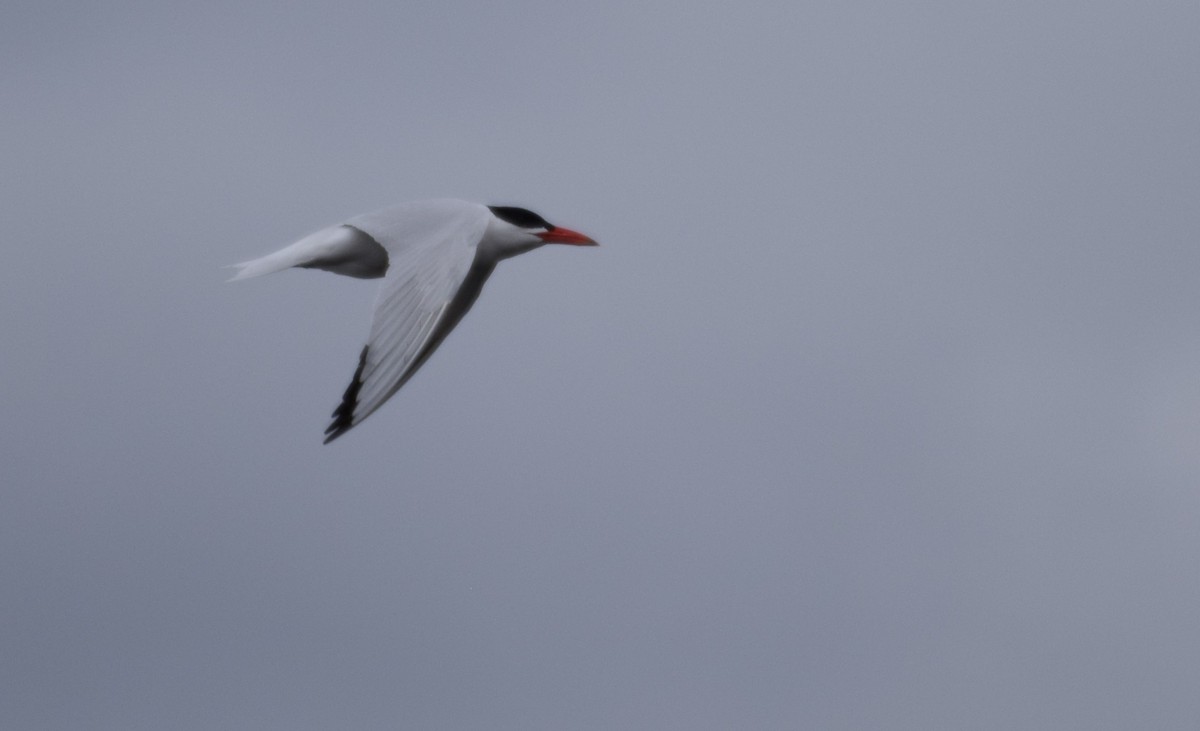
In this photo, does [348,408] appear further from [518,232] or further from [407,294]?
[518,232]

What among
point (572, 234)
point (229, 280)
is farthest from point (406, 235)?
point (572, 234)

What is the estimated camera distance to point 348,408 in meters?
7.15

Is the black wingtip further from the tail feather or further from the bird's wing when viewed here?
the tail feather

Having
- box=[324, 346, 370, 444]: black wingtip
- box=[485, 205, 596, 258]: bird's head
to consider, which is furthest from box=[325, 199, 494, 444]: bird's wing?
box=[485, 205, 596, 258]: bird's head

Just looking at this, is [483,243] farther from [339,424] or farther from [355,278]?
[339,424]

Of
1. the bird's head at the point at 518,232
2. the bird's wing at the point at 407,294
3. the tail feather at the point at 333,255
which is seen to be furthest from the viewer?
the bird's head at the point at 518,232

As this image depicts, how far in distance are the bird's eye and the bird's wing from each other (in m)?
0.80

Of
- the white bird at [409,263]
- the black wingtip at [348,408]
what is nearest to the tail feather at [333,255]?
the white bird at [409,263]

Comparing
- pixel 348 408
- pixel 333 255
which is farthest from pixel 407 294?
pixel 333 255

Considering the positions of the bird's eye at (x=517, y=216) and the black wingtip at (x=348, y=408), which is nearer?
the black wingtip at (x=348, y=408)

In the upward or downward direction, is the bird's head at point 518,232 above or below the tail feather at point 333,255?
above

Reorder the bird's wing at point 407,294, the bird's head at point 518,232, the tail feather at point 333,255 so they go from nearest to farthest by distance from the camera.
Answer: the bird's wing at point 407,294
the tail feather at point 333,255
the bird's head at point 518,232

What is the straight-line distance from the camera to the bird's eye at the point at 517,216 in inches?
363

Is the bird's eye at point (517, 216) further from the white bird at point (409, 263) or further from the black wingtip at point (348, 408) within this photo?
the black wingtip at point (348, 408)
